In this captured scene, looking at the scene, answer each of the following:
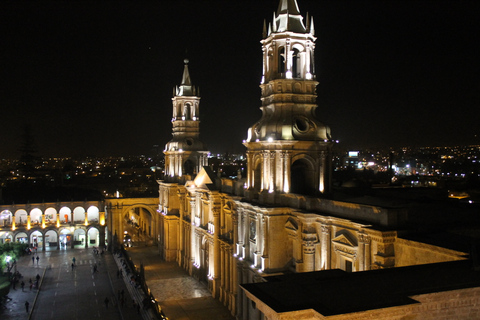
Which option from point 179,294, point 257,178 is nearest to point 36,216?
point 179,294

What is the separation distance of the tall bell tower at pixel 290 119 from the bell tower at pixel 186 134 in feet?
64.7

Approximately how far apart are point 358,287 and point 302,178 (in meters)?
16.0

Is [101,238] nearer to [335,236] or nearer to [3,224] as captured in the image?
[3,224]

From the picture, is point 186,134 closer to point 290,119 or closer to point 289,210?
point 290,119

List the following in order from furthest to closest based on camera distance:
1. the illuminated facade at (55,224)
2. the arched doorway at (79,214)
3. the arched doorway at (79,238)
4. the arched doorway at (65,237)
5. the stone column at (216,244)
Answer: the arched doorway at (79,214), the arched doorway at (79,238), the arched doorway at (65,237), the illuminated facade at (55,224), the stone column at (216,244)

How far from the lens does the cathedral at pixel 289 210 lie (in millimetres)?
18000

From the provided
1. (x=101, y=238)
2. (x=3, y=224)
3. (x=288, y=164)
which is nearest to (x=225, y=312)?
(x=288, y=164)

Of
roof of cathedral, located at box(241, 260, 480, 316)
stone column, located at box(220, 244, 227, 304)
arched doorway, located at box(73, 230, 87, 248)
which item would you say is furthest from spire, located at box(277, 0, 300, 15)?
arched doorway, located at box(73, 230, 87, 248)

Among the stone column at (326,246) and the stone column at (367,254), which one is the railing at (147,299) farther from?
the stone column at (367,254)

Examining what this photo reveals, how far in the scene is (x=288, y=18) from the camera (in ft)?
84.7

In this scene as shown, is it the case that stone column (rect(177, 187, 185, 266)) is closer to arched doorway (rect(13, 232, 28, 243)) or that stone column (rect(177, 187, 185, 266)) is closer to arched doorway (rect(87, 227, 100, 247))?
arched doorway (rect(87, 227, 100, 247))

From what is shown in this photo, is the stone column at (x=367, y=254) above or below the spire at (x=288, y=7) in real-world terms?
below

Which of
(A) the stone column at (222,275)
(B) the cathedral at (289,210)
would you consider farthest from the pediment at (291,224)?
(A) the stone column at (222,275)

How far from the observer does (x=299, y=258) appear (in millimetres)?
22984
